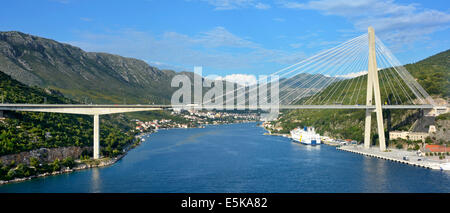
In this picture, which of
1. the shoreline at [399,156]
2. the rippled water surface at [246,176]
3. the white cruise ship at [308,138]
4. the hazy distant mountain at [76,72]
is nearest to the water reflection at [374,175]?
the rippled water surface at [246,176]

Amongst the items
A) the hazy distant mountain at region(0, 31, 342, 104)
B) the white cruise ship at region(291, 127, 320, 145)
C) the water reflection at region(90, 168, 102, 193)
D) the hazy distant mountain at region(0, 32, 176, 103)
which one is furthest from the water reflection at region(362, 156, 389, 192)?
the hazy distant mountain at region(0, 32, 176, 103)

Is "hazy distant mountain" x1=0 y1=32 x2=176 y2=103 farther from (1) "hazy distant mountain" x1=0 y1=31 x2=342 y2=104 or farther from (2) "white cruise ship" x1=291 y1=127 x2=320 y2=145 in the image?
(2) "white cruise ship" x1=291 y1=127 x2=320 y2=145

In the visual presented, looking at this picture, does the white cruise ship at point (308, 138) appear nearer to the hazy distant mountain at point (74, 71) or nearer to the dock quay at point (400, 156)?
the dock quay at point (400, 156)

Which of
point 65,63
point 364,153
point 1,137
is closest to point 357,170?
point 364,153

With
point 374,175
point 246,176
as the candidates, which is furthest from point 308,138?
point 246,176

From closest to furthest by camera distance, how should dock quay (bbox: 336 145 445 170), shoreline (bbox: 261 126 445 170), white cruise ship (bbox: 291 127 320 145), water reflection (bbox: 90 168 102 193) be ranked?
water reflection (bbox: 90 168 102 193), shoreline (bbox: 261 126 445 170), dock quay (bbox: 336 145 445 170), white cruise ship (bbox: 291 127 320 145)

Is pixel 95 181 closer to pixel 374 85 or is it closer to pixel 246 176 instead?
pixel 246 176

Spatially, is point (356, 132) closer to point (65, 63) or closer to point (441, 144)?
point (441, 144)
